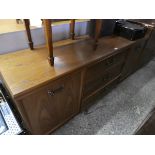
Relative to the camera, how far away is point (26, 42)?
1.03m

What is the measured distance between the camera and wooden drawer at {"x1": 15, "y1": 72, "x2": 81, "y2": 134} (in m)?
0.76

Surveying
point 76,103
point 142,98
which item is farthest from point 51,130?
point 142,98

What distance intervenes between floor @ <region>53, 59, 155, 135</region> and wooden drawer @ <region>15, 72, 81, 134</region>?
23 cm

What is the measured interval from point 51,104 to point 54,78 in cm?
25

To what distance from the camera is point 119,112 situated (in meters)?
1.45

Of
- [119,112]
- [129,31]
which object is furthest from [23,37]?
[119,112]

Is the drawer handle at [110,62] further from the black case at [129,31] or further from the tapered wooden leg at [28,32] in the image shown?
the tapered wooden leg at [28,32]

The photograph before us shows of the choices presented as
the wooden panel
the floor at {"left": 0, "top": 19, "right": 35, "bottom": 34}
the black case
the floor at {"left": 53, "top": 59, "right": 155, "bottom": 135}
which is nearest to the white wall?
the floor at {"left": 0, "top": 19, "right": 35, "bottom": 34}

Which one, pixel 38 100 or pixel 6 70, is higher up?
pixel 6 70

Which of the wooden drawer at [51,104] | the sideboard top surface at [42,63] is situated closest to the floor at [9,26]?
the sideboard top surface at [42,63]

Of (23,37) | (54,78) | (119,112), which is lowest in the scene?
(119,112)

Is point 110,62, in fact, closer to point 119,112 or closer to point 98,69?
point 98,69
